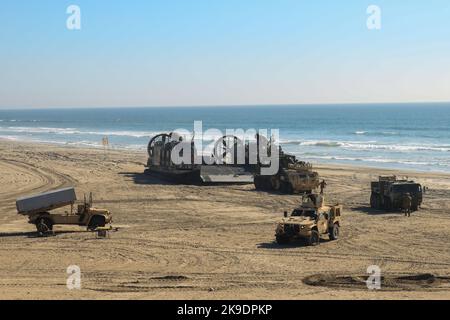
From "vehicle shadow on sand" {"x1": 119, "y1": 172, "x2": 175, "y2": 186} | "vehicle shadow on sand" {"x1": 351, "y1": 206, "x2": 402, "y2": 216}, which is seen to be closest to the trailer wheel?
"vehicle shadow on sand" {"x1": 351, "y1": 206, "x2": 402, "y2": 216}

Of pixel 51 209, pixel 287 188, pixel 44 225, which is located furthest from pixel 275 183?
pixel 44 225

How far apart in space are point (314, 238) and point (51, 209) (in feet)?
31.0

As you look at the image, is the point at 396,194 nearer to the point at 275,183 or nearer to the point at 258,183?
the point at 275,183

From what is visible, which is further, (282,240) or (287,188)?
(287,188)

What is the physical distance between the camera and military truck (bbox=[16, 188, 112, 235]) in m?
23.4

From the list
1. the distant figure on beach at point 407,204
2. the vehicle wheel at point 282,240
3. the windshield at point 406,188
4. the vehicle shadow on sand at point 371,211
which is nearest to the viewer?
the vehicle wheel at point 282,240

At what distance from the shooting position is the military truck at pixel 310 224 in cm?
2155

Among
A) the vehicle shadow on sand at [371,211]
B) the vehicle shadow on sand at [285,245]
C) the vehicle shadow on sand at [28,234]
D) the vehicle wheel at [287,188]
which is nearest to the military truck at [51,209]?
the vehicle shadow on sand at [28,234]

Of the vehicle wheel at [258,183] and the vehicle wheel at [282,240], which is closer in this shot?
the vehicle wheel at [282,240]

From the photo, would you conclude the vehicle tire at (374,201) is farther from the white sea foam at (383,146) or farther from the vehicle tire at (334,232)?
the white sea foam at (383,146)

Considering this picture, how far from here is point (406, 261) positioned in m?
19.7

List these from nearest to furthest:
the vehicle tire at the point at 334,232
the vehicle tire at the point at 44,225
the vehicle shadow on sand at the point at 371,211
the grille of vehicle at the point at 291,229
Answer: the grille of vehicle at the point at 291,229
the vehicle tire at the point at 334,232
the vehicle tire at the point at 44,225
the vehicle shadow on sand at the point at 371,211

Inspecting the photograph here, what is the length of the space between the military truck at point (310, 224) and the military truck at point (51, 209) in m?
7.00

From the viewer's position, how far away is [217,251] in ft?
69.1
